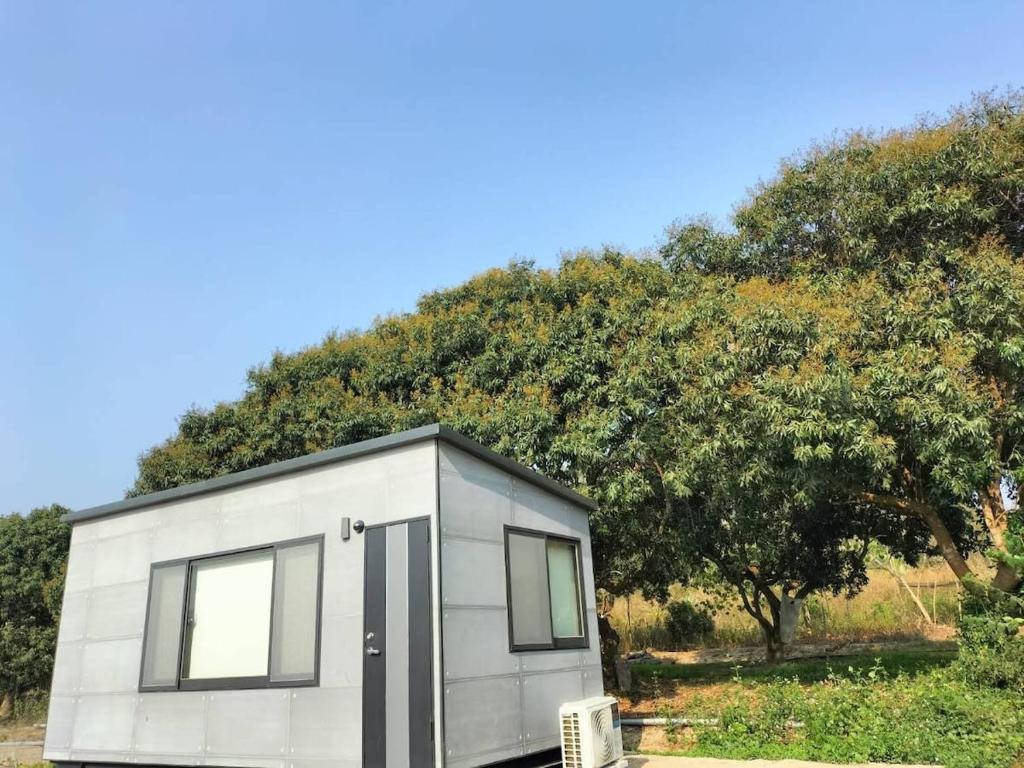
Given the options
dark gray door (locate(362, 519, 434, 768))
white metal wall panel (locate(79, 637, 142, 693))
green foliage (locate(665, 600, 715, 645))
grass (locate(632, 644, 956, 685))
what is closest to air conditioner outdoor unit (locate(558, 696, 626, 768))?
dark gray door (locate(362, 519, 434, 768))

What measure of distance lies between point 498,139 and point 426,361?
4341 millimetres

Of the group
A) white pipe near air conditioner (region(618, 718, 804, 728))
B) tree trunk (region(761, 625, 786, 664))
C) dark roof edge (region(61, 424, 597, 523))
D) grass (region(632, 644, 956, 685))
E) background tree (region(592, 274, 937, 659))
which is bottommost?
white pipe near air conditioner (region(618, 718, 804, 728))

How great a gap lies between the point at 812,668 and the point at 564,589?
8432mm

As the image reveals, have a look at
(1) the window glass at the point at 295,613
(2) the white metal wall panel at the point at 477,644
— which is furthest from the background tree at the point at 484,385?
(1) the window glass at the point at 295,613

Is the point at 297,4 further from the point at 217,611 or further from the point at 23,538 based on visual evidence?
the point at 23,538

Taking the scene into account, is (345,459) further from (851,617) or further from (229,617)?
(851,617)

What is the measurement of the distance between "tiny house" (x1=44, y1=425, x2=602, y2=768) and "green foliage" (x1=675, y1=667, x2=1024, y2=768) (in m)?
2.17

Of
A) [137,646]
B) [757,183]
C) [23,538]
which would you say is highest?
[757,183]

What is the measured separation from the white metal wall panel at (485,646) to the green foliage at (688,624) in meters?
14.5

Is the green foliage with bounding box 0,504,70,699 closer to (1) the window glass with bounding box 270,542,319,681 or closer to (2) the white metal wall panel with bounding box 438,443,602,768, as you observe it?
(1) the window glass with bounding box 270,542,319,681

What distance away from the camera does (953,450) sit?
8031 millimetres

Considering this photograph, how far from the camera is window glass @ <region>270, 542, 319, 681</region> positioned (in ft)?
19.8

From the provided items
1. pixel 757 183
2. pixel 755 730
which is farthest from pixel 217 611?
pixel 757 183

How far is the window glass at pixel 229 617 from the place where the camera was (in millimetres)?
6391
